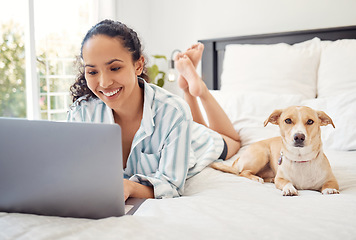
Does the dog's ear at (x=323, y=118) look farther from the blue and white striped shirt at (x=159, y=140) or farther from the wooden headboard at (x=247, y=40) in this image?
the wooden headboard at (x=247, y=40)

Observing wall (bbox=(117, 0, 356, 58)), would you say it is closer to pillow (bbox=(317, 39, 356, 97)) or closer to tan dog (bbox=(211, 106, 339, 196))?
pillow (bbox=(317, 39, 356, 97))

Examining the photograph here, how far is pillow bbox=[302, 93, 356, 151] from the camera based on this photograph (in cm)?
166

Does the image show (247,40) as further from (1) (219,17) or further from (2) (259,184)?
(2) (259,184)

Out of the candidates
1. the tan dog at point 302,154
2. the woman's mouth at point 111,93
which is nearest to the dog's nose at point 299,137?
the tan dog at point 302,154

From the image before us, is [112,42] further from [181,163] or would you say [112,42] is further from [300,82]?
[300,82]

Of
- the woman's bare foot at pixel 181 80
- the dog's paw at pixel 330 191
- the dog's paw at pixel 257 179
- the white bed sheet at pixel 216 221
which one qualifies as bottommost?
the dog's paw at pixel 257 179

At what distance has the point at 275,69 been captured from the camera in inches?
91.3

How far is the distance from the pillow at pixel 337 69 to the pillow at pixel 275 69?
8 centimetres

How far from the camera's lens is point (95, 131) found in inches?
27.0

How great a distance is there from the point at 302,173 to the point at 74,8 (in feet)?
9.14

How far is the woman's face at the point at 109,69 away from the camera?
116 cm

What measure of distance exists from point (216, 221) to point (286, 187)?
45 centimetres

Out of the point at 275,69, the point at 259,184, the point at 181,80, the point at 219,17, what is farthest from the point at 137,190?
the point at 219,17

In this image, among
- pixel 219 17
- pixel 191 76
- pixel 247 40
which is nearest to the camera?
pixel 191 76
